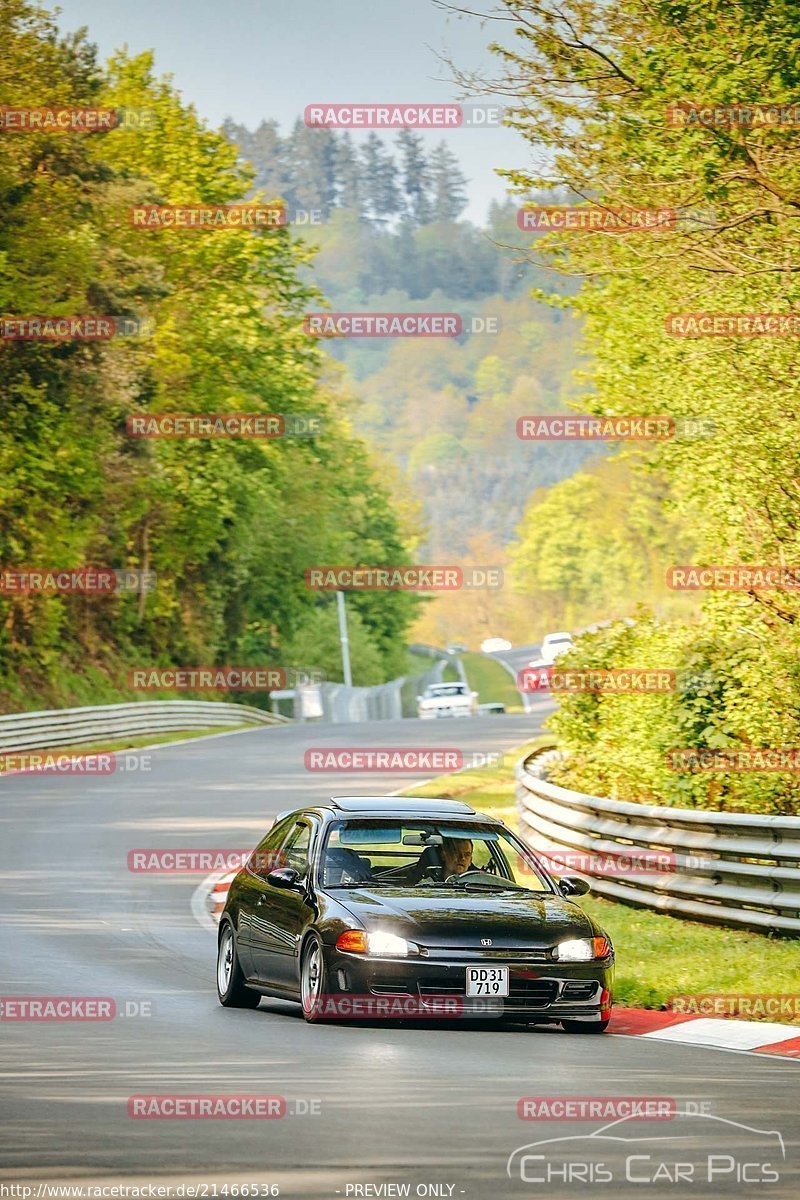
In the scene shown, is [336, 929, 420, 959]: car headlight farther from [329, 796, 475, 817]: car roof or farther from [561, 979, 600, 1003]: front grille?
[329, 796, 475, 817]: car roof

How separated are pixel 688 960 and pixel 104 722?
1417 inches

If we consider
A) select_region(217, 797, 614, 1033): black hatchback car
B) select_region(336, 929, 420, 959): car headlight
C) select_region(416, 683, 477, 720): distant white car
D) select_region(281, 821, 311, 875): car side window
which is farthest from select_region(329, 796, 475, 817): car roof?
select_region(416, 683, 477, 720): distant white car

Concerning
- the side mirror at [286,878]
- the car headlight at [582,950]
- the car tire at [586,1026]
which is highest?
the side mirror at [286,878]

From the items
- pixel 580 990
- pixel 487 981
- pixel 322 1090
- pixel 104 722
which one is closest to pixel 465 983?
pixel 487 981

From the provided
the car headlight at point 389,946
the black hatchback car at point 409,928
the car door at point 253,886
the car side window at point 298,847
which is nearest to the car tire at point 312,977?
the black hatchback car at point 409,928

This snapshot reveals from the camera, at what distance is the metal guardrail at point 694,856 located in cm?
1499

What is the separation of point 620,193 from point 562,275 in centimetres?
160

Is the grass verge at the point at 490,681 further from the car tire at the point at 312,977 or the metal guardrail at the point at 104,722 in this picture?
the car tire at the point at 312,977

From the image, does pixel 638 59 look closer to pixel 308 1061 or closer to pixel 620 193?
pixel 620 193

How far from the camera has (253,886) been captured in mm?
13547

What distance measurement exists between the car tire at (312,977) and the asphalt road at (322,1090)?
0.47 ft

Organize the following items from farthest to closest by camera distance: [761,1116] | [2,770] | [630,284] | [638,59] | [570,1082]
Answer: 1. [2,770]
2. [630,284]
3. [638,59]
4. [570,1082]
5. [761,1116]

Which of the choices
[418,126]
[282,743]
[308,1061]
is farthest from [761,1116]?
[282,743]

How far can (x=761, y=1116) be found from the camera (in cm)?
849
